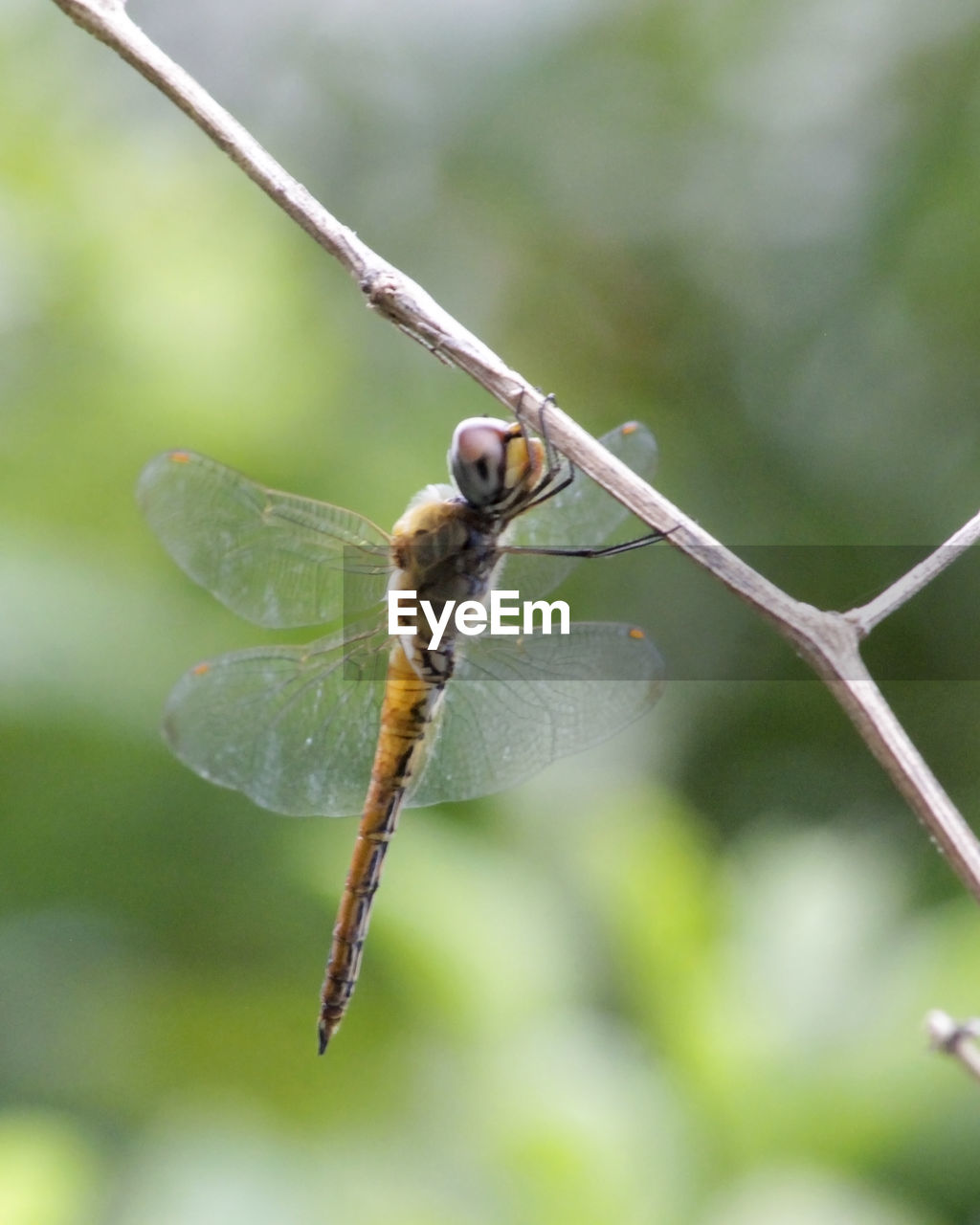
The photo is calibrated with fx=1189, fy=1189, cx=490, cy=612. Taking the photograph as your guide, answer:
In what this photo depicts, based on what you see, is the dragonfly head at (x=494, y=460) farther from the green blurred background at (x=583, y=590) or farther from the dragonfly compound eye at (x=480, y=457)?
the green blurred background at (x=583, y=590)

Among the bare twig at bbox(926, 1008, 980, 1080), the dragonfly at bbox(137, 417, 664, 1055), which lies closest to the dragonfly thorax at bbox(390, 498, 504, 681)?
the dragonfly at bbox(137, 417, 664, 1055)

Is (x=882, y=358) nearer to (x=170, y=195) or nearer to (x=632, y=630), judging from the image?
(x=632, y=630)

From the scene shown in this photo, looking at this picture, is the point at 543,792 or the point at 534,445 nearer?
the point at 534,445

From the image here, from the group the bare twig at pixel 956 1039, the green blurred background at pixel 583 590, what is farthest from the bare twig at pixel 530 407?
the green blurred background at pixel 583 590

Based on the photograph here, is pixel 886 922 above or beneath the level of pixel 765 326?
beneath

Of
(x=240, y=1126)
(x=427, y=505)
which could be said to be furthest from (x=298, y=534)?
(x=240, y=1126)
